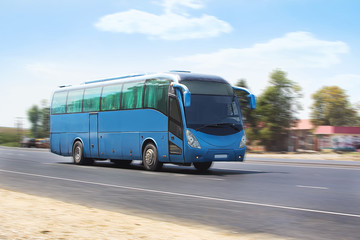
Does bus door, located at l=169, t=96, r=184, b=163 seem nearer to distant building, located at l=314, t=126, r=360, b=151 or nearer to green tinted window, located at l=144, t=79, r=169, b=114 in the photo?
green tinted window, located at l=144, t=79, r=169, b=114

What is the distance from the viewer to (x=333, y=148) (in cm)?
6028

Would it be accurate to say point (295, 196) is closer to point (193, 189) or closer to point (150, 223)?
point (193, 189)

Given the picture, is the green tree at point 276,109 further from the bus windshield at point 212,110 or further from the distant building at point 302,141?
the bus windshield at point 212,110

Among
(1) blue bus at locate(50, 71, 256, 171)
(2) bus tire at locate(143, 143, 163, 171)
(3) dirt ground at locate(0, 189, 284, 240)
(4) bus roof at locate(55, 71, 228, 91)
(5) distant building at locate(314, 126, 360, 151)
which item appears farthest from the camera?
(5) distant building at locate(314, 126, 360, 151)

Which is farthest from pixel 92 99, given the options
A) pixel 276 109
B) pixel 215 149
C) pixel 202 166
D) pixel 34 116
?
pixel 34 116

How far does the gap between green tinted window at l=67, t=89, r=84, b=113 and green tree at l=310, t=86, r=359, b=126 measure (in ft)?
249

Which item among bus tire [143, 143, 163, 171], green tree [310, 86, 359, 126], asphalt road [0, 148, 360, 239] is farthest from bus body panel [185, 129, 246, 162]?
green tree [310, 86, 359, 126]

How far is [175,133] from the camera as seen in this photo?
58.5ft

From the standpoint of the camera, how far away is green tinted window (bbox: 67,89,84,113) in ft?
80.2

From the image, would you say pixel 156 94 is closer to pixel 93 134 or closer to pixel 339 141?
pixel 93 134

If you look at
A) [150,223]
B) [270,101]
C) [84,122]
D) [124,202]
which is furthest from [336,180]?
[270,101]

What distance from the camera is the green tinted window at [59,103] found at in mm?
25878

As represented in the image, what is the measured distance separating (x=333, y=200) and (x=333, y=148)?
5185 cm

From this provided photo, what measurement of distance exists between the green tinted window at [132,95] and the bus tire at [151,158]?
5.65 ft
